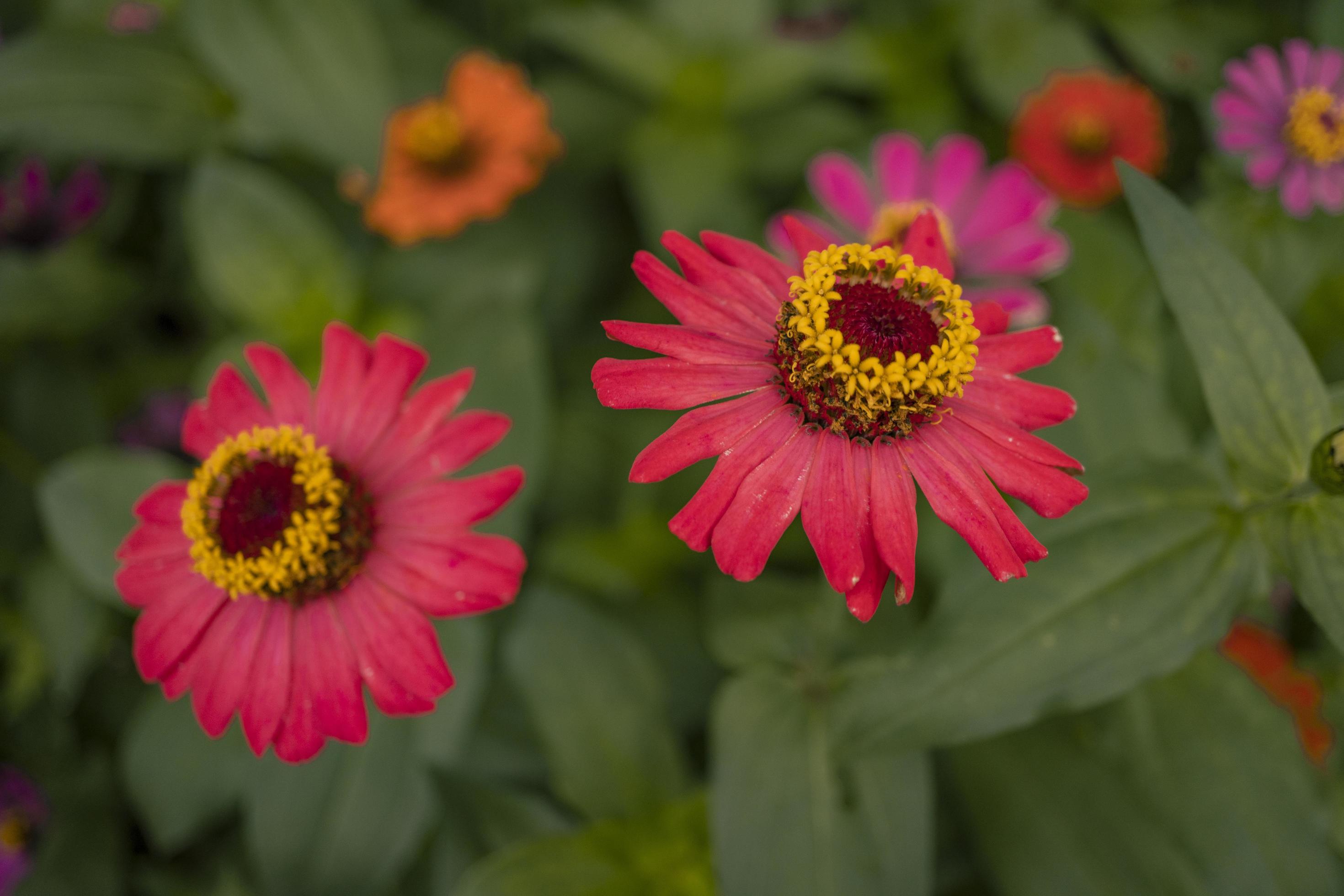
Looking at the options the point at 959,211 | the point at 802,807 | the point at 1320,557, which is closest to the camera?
the point at 1320,557

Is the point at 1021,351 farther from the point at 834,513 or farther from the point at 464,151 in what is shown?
the point at 464,151

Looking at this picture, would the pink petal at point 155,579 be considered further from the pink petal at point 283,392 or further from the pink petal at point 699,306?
the pink petal at point 699,306

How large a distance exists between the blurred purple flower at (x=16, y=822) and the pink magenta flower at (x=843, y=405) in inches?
66.5

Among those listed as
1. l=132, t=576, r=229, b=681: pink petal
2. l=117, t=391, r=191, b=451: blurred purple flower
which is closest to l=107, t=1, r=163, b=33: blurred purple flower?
l=117, t=391, r=191, b=451: blurred purple flower

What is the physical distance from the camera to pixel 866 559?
0.75 m

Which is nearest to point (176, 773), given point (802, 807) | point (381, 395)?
point (381, 395)

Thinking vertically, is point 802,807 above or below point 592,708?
above

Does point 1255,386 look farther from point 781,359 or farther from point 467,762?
point 467,762

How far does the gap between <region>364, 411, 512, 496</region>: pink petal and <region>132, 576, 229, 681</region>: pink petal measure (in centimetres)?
22

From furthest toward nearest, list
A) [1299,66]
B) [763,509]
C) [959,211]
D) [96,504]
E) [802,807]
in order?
[959,211] < [1299,66] < [96,504] < [802,807] < [763,509]

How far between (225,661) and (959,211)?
1.39 metres

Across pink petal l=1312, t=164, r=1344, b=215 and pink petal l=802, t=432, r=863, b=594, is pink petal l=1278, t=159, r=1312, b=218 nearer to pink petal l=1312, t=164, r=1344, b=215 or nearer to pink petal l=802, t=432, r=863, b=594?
pink petal l=1312, t=164, r=1344, b=215

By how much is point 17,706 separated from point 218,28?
53.9 inches

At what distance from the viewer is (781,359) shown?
83 cm
